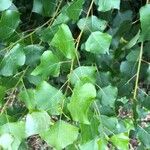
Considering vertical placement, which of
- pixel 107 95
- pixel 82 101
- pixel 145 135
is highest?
pixel 82 101

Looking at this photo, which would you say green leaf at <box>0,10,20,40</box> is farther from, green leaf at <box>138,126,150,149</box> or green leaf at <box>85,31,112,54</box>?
green leaf at <box>138,126,150,149</box>

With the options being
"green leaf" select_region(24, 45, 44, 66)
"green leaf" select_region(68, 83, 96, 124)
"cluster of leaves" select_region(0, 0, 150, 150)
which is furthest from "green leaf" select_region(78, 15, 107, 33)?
"green leaf" select_region(68, 83, 96, 124)

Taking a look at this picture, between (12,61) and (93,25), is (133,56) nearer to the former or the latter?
(93,25)

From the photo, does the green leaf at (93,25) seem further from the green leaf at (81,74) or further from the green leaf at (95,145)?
the green leaf at (95,145)

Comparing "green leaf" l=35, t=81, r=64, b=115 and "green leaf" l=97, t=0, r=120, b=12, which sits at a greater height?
"green leaf" l=97, t=0, r=120, b=12

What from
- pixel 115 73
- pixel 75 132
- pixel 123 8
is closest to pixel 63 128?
pixel 75 132

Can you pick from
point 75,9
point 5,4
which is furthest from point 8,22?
point 75,9

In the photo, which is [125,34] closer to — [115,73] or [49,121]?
[115,73]

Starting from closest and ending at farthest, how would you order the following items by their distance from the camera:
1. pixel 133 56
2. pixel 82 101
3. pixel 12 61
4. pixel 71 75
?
pixel 82 101 → pixel 71 75 → pixel 12 61 → pixel 133 56
